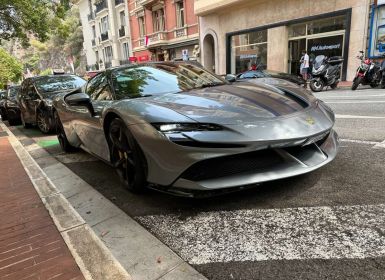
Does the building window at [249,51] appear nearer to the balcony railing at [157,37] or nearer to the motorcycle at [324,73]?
the motorcycle at [324,73]

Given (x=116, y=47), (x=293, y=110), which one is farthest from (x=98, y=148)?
(x=116, y=47)

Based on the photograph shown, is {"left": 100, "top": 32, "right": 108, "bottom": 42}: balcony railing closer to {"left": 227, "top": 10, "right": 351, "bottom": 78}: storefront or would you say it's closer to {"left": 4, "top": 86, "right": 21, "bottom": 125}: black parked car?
{"left": 227, "top": 10, "right": 351, "bottom": 78}: storefront

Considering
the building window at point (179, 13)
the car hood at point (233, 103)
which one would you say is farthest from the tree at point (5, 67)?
the car hood at point (233, 103)

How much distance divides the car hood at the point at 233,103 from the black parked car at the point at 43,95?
209 inches

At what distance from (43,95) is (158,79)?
5.22 meters

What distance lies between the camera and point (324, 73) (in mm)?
12055

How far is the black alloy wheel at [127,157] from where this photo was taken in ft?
9.52

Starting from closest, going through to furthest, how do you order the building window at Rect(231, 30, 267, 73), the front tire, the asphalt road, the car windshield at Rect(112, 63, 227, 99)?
the asphalt road < the car windshield at Rect(112, 63, 227, 99) < the front tire < the building window at Rect(231, 30, 267, 73)

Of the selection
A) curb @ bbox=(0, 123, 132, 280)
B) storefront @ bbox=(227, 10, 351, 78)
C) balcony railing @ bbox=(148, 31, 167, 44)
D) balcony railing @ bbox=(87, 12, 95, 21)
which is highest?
balcony railing @ bbox=(87, 12, 95, 21)

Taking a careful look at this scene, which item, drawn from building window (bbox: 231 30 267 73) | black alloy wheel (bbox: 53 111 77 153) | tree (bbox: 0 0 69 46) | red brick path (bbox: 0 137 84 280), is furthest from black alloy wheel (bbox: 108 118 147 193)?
building window (bbox: 231 30 267 73)

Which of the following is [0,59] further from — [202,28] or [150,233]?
[150,233]

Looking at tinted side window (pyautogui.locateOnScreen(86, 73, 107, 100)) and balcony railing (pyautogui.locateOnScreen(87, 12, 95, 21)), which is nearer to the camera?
tinted side window (pyautogui.locateOnScreen(86, 73, 107, 100))

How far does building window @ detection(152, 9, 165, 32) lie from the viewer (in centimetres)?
2673

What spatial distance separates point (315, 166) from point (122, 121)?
5.62 ft
